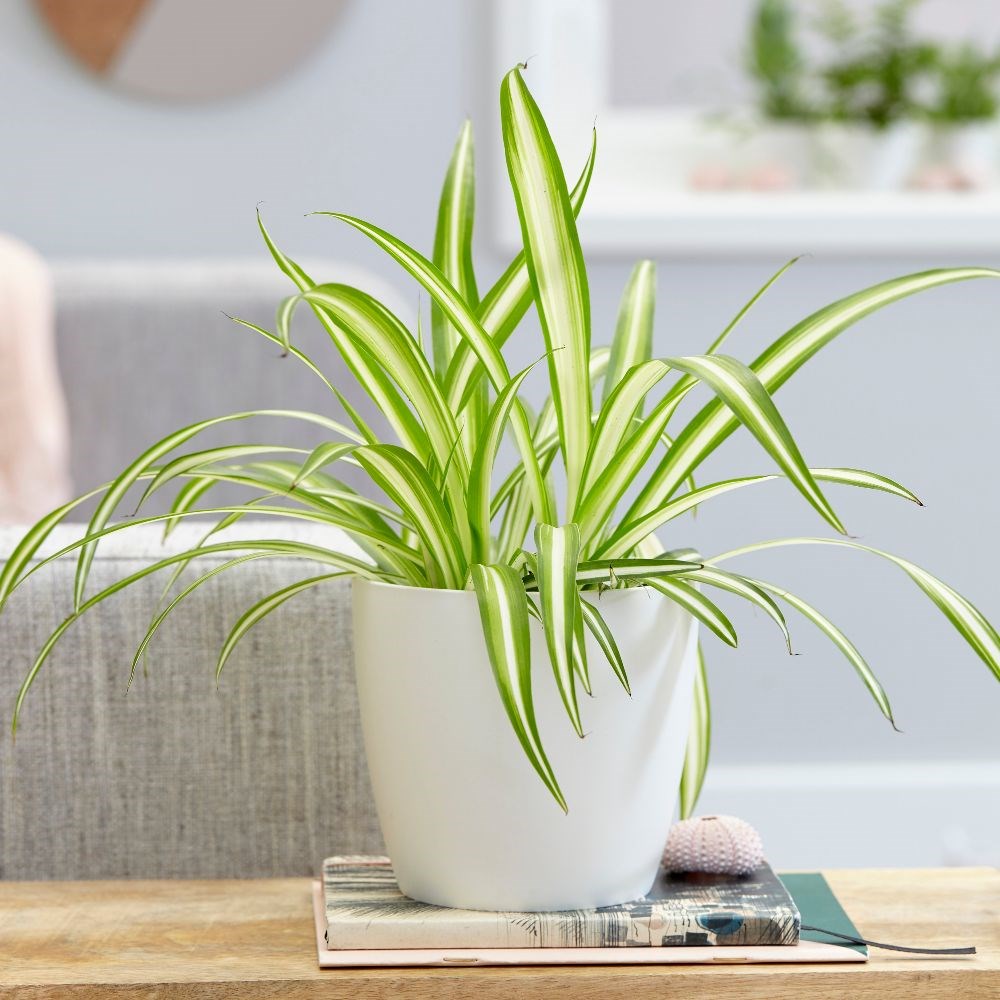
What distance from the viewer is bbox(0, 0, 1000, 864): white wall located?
2.20 meters

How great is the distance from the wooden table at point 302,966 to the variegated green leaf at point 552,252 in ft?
0.85

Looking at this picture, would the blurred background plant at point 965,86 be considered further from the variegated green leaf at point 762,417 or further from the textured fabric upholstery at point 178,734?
the variegated green leaf at point 762,417

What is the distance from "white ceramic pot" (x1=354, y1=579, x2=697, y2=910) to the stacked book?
21 millimetres

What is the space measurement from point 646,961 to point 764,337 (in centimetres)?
173

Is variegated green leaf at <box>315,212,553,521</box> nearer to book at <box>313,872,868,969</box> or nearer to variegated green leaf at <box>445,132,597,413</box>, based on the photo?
variegated green leaf at <box>445,132,597,413</box>

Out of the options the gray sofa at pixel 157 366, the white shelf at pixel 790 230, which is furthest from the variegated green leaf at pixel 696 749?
the white shelf at pixel 790 230

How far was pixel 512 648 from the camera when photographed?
65 centimetres

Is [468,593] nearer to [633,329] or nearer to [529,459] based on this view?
[529,459]

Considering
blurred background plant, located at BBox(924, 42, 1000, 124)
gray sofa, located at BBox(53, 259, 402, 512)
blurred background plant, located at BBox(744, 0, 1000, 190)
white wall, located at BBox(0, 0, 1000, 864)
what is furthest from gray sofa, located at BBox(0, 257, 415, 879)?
blurred background plant, located at BBox(924, 42, 1000, 124)

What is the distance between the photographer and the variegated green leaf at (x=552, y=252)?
2.28 ft

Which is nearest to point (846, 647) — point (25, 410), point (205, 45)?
point (25, 410)

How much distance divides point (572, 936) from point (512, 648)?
6.9 inches

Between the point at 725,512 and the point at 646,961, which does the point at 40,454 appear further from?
the point at 646,961

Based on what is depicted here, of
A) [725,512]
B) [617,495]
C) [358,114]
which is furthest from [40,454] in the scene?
[617,495]
